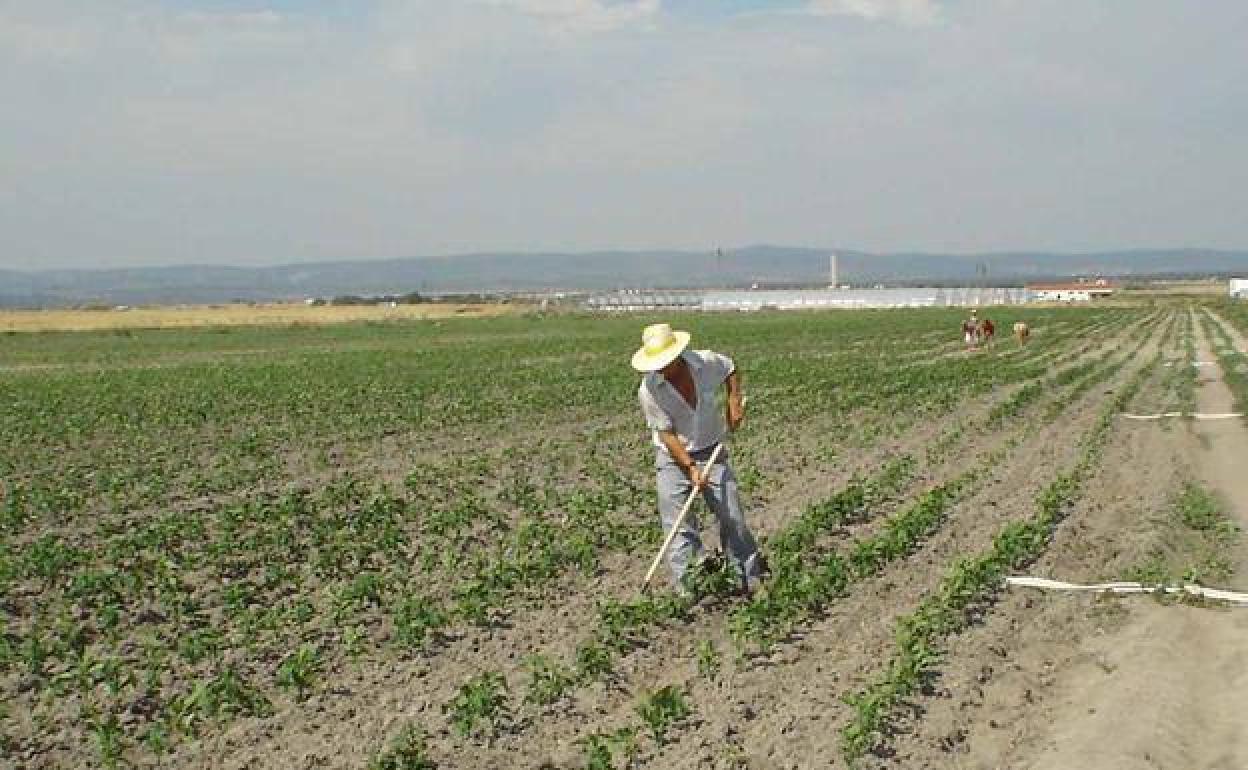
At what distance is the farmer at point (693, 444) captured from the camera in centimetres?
797

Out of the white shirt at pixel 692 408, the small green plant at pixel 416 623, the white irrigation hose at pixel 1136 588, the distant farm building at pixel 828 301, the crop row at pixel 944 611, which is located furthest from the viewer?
the distant farm building at pixel 828 301

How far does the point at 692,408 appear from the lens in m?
8.06

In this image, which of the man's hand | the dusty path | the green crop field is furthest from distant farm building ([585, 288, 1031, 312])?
the man's hand

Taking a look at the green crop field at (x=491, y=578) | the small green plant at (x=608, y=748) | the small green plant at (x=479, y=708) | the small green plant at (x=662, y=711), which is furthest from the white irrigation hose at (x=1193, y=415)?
the small green plant at (x=608, y=748)

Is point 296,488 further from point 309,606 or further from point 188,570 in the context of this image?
point 309,606

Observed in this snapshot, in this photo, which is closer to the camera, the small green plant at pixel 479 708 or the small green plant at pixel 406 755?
the small green plant at pixel 406 755

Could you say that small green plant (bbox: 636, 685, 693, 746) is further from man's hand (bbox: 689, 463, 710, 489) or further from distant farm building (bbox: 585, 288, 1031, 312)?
distant farm building (bbox: 585, 288, 1031, 312)

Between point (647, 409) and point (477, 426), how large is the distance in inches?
502

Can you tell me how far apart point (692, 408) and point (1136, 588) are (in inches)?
130

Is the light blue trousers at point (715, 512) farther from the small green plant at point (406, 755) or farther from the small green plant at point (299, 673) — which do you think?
the small green plant at point (406, 755)

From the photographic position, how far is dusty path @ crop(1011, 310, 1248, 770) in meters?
5.71

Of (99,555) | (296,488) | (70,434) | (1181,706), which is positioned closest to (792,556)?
(1181,706)

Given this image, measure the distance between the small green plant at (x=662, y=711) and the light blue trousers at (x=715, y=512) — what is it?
188cm

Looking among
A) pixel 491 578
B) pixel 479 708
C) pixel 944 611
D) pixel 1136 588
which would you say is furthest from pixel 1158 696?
pixel 491 578
